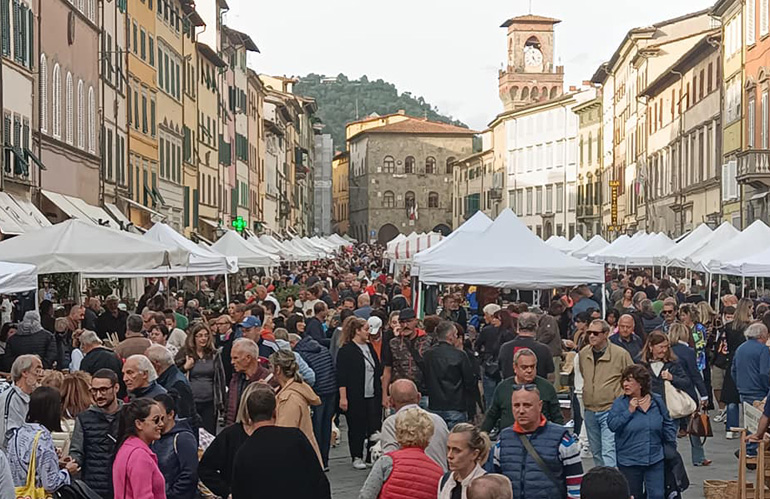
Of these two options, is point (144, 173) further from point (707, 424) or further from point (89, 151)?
point (707, 424)

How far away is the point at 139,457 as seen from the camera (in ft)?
23.3

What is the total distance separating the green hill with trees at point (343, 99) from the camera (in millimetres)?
183500

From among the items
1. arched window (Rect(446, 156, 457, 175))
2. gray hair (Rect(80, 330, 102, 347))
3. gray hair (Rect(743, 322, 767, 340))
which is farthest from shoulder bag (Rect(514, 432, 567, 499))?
arched window (Rect(446, 156, 457, 175))

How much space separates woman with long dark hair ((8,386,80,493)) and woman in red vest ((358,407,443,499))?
1679mm

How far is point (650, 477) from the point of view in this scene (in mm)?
9172

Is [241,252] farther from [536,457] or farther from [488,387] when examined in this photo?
[536,457]

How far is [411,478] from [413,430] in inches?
11.2

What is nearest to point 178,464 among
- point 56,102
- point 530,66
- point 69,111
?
point 56,102

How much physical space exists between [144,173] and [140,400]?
3704 centimetres

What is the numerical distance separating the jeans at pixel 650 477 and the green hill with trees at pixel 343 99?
554 ft

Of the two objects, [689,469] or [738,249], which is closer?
[689,469]

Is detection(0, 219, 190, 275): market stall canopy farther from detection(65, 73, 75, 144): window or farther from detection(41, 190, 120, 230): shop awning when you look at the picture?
detection(65, 73, 75, 144): window

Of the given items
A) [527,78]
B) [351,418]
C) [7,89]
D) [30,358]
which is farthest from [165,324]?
[527,78]

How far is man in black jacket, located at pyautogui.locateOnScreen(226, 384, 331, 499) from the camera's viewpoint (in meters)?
7.20
